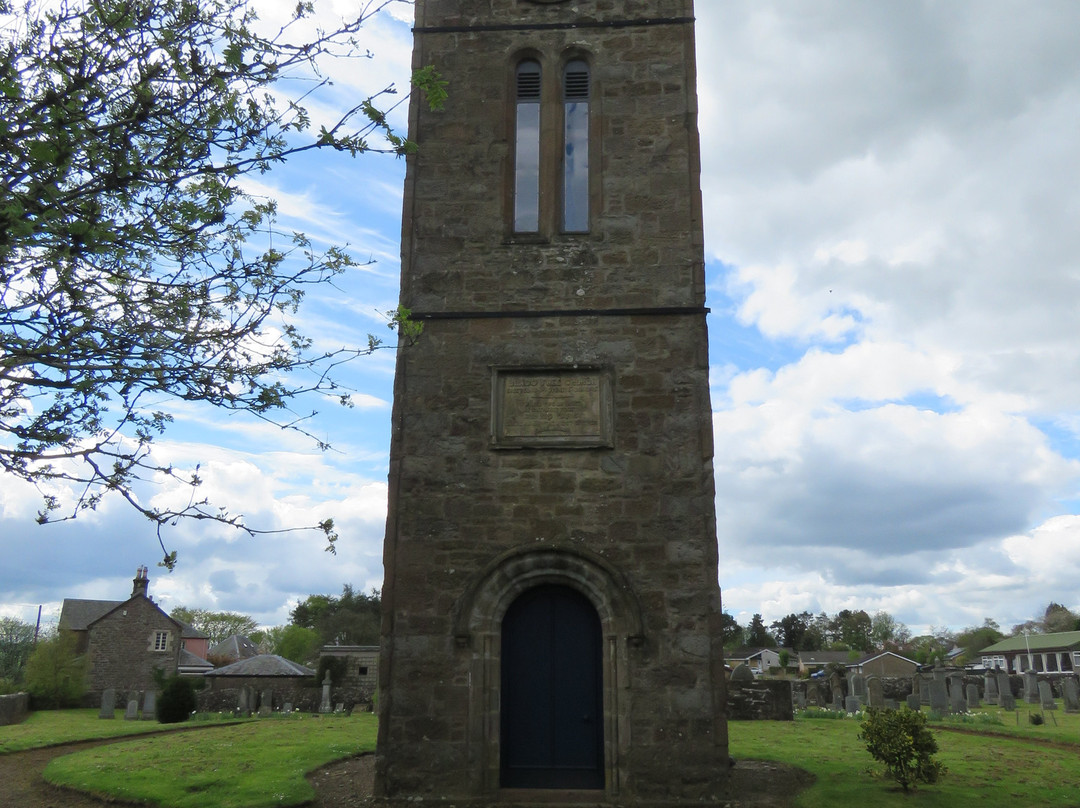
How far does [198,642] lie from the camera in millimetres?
62562

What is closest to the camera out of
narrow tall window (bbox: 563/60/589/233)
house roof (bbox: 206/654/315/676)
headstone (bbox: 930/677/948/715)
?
narrow tall window (bbox: 563/60/589/233)

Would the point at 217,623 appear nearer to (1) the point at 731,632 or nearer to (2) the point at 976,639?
(1) the point at 731,632

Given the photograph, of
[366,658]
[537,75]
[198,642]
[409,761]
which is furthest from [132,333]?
[198,642]

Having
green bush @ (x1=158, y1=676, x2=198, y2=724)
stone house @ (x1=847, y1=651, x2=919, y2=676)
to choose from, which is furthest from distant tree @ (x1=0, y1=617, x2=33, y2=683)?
stone house @ (x1=847, y1=651, x2=919, y2=676)

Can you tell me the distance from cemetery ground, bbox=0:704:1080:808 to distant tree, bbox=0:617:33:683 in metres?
27.3

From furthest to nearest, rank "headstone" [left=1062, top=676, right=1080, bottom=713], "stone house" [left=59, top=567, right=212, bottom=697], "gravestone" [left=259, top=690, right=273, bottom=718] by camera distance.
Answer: "stone house" [left=59, top=567, right=212, bottom=697], "gravestone" [left=259, top=690, right=273, bottom=718], "headstone" [left=1062, top=676, right=1080, bottom=713]

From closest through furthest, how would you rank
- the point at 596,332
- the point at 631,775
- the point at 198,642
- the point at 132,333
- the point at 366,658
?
1. the point at 132,333
2. the point at 631,775
3. the point at 596,332
4. the point at 366,658
5. the point at 198,642

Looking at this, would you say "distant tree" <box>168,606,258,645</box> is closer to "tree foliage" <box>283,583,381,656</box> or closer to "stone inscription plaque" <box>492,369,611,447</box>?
"tree foliage" <box>283,583,381,656</box>

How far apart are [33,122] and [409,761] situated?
7.84 meters

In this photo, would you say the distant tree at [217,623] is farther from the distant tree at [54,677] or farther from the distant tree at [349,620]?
the distant tree at [54,677]

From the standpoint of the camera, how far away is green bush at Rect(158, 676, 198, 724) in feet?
75.7

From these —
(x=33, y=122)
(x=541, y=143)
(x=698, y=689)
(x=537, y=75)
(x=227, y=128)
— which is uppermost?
(x=537, y=75)

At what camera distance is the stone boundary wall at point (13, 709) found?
25.0 m

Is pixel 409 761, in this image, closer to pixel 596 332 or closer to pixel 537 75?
pixel 596 332
